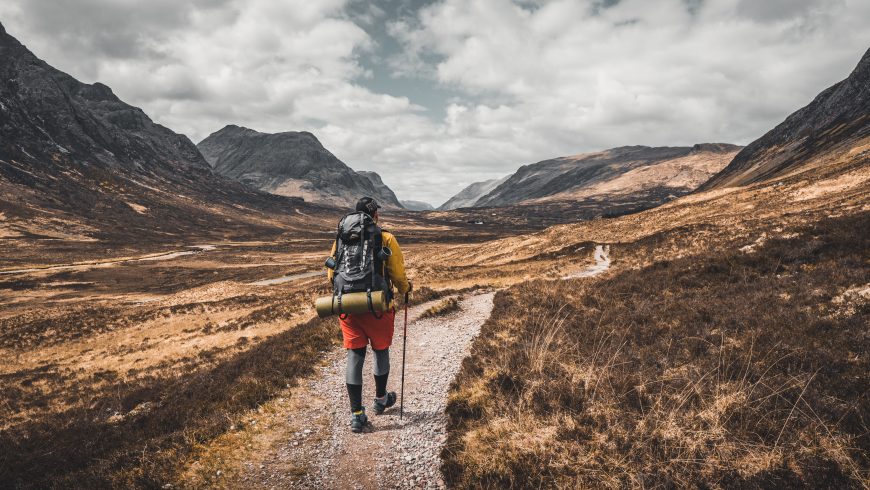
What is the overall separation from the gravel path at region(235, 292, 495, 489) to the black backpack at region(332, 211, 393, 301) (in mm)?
2299

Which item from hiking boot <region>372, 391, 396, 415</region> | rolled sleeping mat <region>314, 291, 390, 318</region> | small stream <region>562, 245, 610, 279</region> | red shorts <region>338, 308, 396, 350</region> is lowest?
small stream <region>562, 245, 610, 279</region>

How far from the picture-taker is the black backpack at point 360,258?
661 cm

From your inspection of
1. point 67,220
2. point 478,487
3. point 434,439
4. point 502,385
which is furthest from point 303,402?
point 67,220

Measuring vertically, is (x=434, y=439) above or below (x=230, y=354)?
above

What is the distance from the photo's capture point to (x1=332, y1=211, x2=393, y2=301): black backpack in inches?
260

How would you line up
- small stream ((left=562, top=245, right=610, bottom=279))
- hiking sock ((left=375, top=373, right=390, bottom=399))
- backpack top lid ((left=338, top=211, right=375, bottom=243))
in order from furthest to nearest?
small stream ((left=562, top=245, right=610, bottom=279))
hiking sock ((left=375, top=373, right=390, bottom=399))
backpack top lid ((left=338, top=211, right=375, bottom=243))

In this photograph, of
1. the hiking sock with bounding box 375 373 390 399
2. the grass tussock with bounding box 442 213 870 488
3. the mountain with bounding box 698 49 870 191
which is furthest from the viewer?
the mountain with bounding box 698 49 870 191

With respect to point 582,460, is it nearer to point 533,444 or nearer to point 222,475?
point 533,444

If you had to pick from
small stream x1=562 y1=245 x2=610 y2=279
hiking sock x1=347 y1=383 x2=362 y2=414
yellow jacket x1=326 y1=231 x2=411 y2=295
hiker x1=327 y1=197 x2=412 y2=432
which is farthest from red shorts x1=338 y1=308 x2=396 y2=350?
small stream x1=562 y1=245 x2=610 y2=279

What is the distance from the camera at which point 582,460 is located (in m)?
4.74

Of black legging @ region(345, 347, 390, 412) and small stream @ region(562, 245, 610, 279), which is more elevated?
black legging @ region(345, 347, 390, 412)

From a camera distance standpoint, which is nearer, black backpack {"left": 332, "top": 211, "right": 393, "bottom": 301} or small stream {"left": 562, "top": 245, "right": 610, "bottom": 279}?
black backpack {"left": 332, "top": 211, "right": 393, "bottom": 301}

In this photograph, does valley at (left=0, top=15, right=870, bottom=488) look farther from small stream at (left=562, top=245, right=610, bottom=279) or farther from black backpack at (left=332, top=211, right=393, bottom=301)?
small stream at (left=562, top=245, right=610, bottom=279)

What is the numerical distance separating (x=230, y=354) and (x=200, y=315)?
16.5 m
